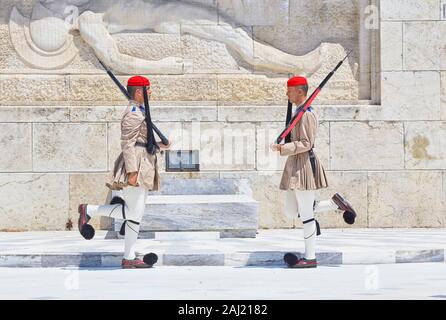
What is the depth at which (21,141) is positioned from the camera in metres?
13.3

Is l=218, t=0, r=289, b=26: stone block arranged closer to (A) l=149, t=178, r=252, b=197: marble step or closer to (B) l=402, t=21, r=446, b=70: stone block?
(B) l=402, t=21, r=446, b=70: stone block

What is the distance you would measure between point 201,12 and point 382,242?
4.23 metres

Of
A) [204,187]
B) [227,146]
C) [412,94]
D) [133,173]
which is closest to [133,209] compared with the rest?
[133,173]

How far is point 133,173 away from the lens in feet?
30.2

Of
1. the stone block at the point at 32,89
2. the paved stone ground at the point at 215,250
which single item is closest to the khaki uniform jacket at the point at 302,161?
the paved stone ground at the point at 215,250

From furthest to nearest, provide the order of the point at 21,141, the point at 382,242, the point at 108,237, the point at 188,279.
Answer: the point at 21,141 → the point at 108,237 → the point at 382,242 → the point at 188,279

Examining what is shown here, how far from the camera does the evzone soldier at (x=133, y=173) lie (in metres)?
9.27

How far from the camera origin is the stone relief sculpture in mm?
13672

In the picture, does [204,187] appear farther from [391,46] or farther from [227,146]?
[391,46]

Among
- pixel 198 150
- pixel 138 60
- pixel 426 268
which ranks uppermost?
pixel 138 60

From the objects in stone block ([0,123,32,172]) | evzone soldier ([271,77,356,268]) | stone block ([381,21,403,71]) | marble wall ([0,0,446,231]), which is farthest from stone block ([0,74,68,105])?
evzone soldier ([271,77,356,268])

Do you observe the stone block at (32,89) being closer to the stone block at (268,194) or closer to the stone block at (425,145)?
the stone block at (268,194)

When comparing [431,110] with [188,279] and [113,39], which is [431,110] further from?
[188,279]

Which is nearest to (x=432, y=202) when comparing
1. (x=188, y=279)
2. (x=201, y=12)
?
(x=201, y=12)
